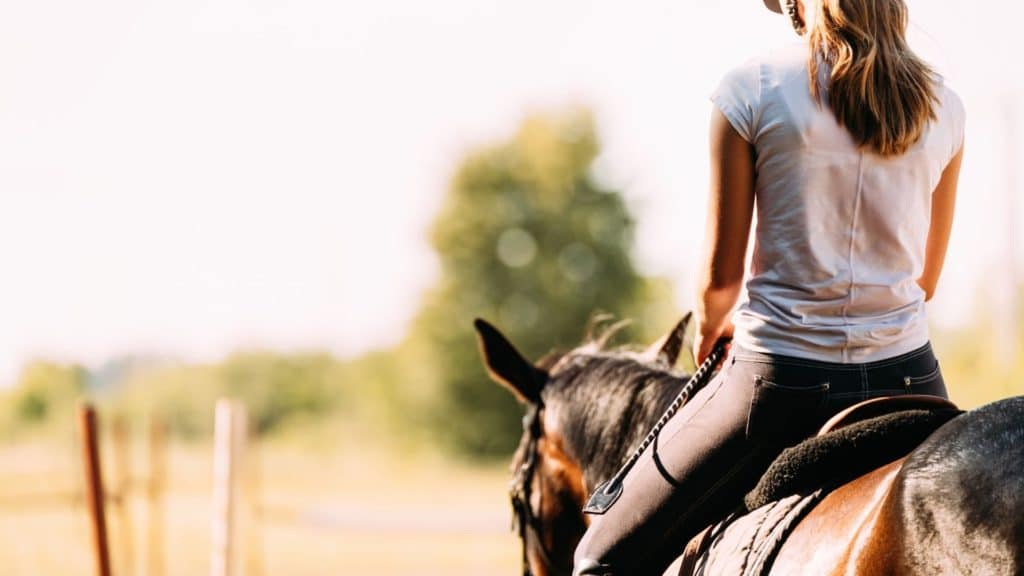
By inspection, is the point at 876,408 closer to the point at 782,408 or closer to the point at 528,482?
the point at 782,408

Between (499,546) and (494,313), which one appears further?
(494,313)

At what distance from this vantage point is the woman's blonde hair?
2205 millimetres

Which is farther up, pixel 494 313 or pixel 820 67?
pixel 820 67

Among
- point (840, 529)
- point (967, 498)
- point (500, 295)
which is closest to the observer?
point (967, 498)

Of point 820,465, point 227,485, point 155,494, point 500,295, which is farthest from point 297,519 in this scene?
point 820,465

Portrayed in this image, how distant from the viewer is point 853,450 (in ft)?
6.98

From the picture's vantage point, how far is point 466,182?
44250 millimetres

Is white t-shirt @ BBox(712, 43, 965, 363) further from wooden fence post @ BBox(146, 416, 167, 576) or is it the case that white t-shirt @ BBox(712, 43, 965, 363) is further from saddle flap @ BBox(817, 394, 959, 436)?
wooden fence post @ BBox(146, 416, 167, 576)

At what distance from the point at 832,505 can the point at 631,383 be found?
117cm

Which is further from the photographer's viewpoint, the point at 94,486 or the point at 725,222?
the point at 94,486

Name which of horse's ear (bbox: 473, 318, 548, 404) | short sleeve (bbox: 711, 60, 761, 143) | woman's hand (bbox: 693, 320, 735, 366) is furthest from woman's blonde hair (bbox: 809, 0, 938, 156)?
horse's ear (bbox: 473, 318, 548, 404)

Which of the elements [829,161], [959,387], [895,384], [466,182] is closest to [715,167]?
[829,161]

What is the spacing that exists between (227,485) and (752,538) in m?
5.60

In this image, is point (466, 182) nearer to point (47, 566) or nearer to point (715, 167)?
point (47, 566)
